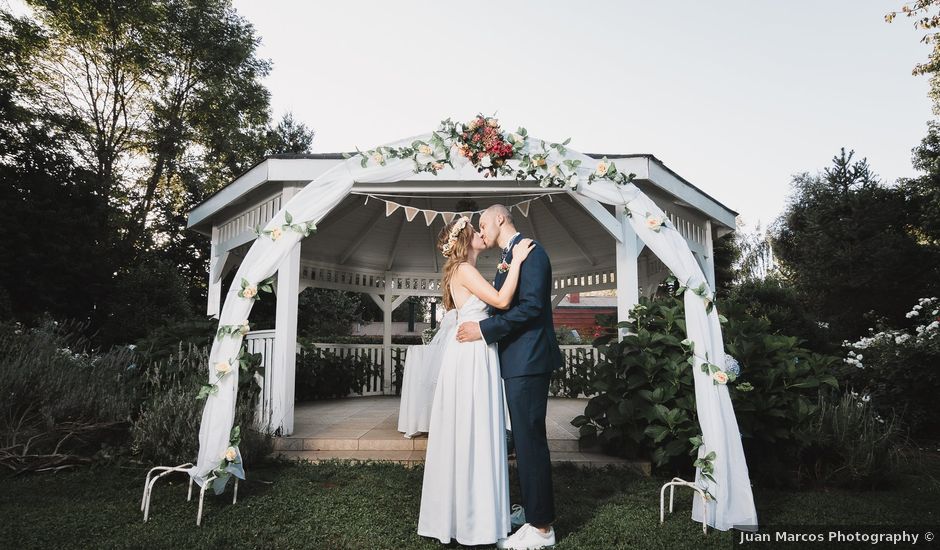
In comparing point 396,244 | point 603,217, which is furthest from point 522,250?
point 396,244

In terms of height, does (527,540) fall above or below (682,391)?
below

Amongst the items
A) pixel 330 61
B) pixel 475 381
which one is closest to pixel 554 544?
pixel 475 381

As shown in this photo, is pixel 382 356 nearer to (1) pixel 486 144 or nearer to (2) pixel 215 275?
(2) pixel 215 275

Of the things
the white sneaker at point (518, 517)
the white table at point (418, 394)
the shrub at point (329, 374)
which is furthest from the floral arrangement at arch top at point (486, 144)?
the shrub at point (329, 374)

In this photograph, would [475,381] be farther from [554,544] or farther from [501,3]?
[501,3]

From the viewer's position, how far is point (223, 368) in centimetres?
335

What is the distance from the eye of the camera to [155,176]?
16672 millimetres

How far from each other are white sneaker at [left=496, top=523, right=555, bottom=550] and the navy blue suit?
0.06 m

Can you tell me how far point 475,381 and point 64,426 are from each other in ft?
12.9

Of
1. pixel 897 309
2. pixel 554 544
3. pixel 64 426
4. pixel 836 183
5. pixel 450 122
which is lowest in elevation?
pixel 554 544

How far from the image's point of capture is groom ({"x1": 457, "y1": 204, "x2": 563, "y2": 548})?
9.26 feet

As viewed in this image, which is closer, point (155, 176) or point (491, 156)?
point (491, 156)

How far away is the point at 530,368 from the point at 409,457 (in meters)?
2.50

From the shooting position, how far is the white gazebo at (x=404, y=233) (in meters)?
5.20
